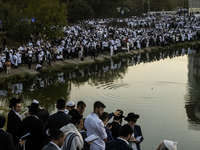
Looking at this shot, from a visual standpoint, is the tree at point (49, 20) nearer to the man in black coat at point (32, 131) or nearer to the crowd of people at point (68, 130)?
the crowd of people at point (68, 130)

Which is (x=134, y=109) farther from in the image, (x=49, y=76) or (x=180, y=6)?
(x=180, y=6)

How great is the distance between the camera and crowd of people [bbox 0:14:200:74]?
26000 millimetres

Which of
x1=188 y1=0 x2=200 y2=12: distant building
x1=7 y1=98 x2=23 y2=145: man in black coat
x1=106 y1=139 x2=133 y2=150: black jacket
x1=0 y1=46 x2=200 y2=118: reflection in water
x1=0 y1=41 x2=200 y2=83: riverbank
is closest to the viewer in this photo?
x1=106 y1=139 x2=133 y2=150: black jacket

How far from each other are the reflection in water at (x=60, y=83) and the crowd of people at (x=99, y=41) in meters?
2.51

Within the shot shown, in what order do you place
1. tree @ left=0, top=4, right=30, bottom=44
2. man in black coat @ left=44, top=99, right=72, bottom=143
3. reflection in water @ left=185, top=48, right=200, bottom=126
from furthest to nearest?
tree @ left=0, top=4, right=30, bottom=44 < reflection in water @ left=185, top=48, right=200, bottom=126 < man in black coat @ left=44, top=99, right=72, bottom=143

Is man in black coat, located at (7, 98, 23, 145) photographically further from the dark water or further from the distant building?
the distant building

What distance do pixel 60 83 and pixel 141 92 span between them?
5.53 m

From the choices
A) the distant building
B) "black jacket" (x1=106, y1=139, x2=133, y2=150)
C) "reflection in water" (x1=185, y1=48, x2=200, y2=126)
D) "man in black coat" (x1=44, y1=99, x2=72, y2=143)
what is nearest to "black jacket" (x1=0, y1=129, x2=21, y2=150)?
"man in black coat" (x1=44, y1=99, x2=72, y2=143)

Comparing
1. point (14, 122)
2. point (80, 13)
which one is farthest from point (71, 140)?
point (80, 13)

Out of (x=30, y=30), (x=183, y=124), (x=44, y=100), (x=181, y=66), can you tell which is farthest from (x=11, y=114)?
(x=30, y=30)

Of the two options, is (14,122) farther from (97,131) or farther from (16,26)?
(16,26)

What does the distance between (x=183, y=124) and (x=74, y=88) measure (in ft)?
27.7

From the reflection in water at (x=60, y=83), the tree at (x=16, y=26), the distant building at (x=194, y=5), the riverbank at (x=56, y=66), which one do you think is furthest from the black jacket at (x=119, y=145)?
the distant building at (x=194, y=5)

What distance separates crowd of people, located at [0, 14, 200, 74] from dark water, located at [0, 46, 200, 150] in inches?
109
